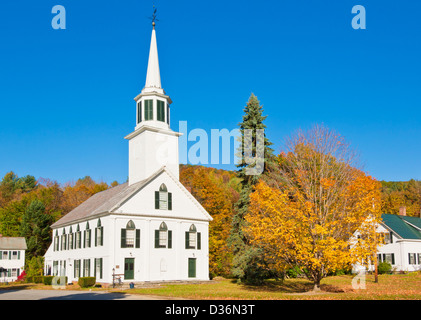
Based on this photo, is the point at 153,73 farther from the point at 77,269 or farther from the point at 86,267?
the point at 77,269

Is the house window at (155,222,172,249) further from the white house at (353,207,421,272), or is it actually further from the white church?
the white house at (353,207,421,272)

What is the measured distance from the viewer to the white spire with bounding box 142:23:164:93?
41531 mm

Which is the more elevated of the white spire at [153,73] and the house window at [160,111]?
the white spire at [153,73]

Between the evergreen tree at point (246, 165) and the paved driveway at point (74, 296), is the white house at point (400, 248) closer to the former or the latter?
the evergreen tree at point (246, 165)

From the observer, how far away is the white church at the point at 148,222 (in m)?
35.1

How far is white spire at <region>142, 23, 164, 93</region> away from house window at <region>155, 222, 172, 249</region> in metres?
13.2

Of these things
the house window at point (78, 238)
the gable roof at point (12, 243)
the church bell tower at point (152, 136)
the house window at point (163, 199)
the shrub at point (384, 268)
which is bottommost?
the shrub at point (384, 268)

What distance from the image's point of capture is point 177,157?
4191cm

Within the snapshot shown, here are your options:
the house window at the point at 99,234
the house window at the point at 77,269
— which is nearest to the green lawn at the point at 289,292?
the house window at the point at 99,234

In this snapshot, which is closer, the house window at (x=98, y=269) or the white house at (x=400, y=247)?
the house window at (x=98, y=269)

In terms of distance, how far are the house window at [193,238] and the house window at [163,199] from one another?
3.06 meters

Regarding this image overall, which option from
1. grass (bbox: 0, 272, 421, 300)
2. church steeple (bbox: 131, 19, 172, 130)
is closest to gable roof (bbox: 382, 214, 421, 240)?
grass (bbox: 0, 272, 421, 300)

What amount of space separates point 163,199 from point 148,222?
260cm
